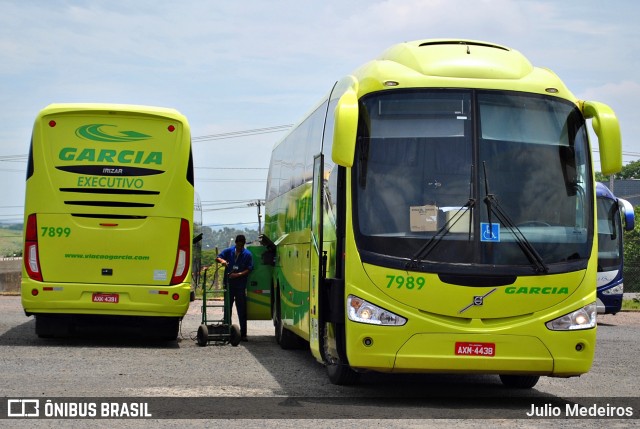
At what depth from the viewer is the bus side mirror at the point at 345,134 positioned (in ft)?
36.2

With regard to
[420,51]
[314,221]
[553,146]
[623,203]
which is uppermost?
[420,51]

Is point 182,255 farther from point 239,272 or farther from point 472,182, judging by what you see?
point 472,182

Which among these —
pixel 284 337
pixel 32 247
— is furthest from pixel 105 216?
pixel 284 337

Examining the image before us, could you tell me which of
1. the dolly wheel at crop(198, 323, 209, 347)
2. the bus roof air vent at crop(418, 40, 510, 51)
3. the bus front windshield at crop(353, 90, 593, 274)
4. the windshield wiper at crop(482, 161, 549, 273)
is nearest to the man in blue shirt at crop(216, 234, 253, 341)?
the dolly wheel at crop(198, 323, 209, 347)

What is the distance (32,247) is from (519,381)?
7.86 metres

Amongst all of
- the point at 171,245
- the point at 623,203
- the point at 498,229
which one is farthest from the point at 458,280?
the point at 623,203

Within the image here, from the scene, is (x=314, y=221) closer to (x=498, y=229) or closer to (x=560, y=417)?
(x=498, y=229)

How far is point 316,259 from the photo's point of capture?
42.5ft

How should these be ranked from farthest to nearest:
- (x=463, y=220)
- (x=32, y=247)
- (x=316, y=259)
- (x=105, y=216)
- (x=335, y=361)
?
(x=105, y=216)
(x=32, y=247)
(x=316, y=259)
(x=335, y=361)
(x=463, y=220)

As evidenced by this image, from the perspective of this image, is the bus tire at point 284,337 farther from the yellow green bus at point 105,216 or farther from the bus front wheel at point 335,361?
the bus front wheel at point 335,361

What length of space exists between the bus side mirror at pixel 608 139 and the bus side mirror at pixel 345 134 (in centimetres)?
252

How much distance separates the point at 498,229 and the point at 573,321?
122 cm

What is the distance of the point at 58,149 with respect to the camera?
1709cm

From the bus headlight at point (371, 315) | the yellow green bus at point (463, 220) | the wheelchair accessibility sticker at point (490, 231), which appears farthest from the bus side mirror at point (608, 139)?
the bus headlight at point (371, 315)
